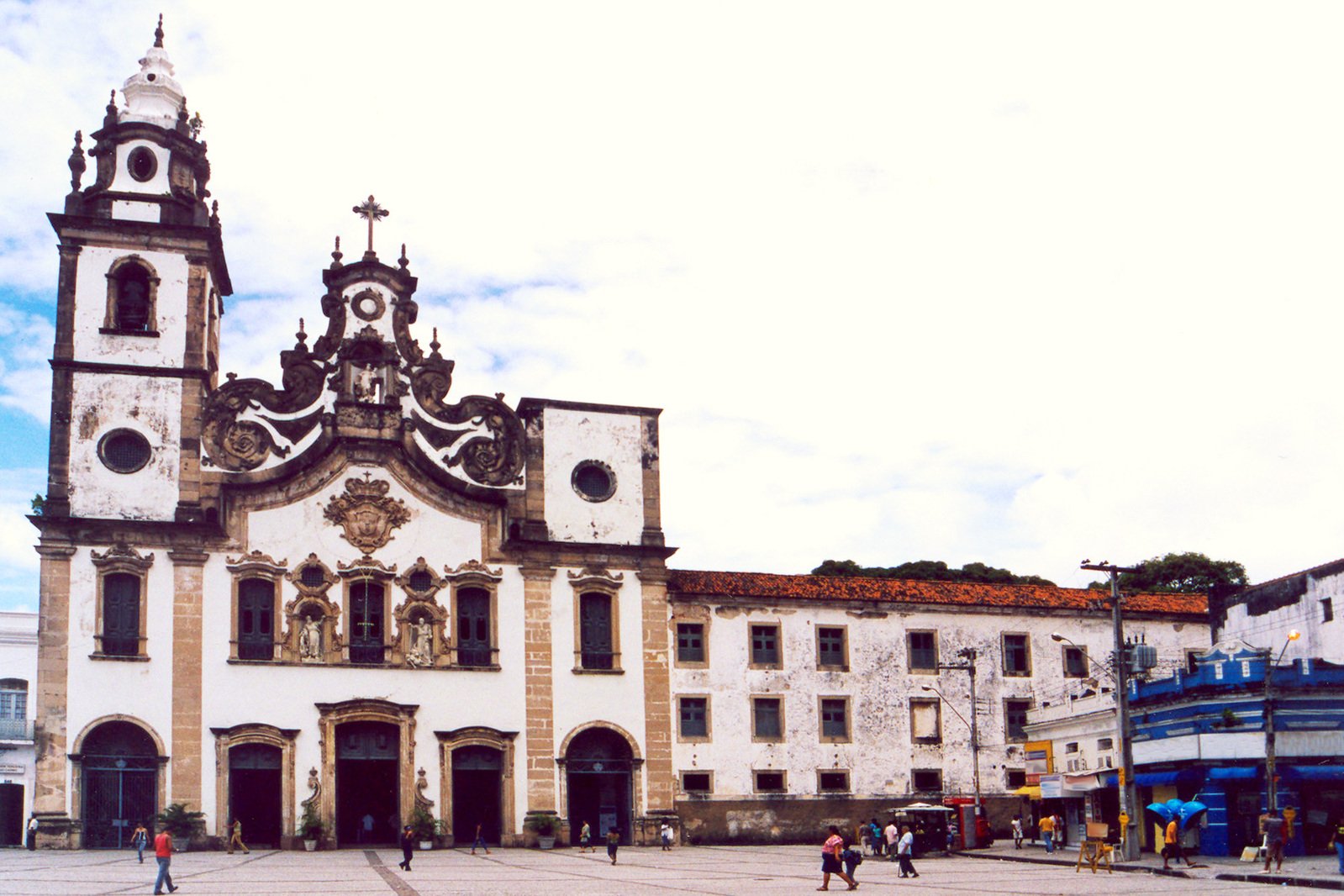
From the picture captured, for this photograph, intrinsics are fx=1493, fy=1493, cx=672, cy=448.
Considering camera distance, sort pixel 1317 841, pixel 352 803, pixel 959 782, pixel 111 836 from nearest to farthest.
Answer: pixel 1317 841
pixel 111 836
pixel 352 803
pixel 959 782

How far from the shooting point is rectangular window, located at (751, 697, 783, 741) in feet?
150

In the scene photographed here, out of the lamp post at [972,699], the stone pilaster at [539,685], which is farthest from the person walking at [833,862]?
the lamp post at [972,699]

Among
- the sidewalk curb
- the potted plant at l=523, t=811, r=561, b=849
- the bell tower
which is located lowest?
the sidewalk curb

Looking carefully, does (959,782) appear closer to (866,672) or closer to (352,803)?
(866,672)

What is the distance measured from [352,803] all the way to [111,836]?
6.53 meters

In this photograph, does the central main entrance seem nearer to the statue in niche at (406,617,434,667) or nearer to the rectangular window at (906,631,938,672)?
the statue in niche at (406,617,434,667)

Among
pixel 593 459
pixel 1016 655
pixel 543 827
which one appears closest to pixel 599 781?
pixel 543 827

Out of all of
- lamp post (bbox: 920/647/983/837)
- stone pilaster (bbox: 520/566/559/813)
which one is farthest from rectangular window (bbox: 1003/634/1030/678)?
stone pilaster (bbox: 520/566/559/813)

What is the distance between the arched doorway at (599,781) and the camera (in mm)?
43938

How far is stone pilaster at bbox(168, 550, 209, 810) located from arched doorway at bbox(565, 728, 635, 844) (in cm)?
1049

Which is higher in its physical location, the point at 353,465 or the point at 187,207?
the point at 187,207

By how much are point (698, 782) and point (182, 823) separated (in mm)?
14793

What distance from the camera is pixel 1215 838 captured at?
36.1 metres

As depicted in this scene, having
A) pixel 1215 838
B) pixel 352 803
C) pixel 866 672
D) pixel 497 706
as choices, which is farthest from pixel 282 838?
pixel 1215 838
